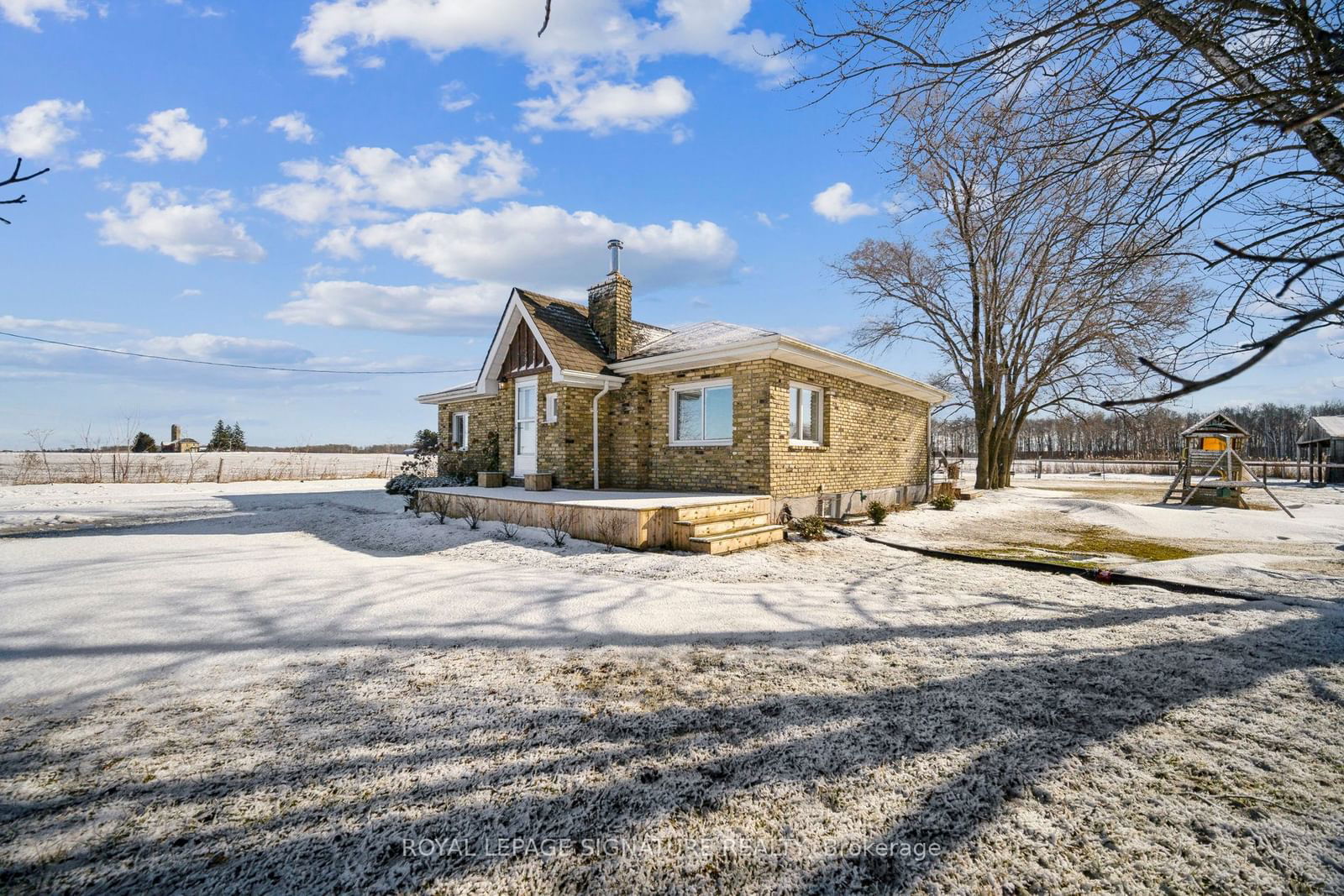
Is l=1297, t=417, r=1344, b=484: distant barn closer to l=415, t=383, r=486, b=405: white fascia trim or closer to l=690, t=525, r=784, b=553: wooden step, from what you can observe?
l=690, t=525, r=784, b=553: wooden step

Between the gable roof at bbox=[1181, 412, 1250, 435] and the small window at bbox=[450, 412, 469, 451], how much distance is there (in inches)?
847

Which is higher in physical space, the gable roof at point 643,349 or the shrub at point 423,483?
the gable roof at point 643,349

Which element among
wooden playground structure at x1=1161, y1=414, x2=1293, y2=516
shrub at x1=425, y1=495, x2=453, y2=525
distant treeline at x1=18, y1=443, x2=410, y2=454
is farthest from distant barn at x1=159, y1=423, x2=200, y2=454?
wooden playground structure at x1=1161, y1=414, x2=1293, y2=516

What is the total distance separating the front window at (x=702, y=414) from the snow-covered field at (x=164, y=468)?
23.3 m

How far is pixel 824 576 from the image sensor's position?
6191mm

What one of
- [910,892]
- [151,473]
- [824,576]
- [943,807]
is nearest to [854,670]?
[943,807]

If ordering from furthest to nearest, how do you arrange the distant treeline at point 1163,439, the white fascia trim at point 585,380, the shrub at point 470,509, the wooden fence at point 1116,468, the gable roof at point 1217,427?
the distant treeline at point 1163,439 → the wooden fence at point 1116,468 → the gable roof at point 1217,427 → the white fascia trim at point 585,380 → the shrub at point 470,509

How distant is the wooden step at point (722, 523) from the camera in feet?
24.5

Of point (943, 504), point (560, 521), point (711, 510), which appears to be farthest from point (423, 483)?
point (943, 504)

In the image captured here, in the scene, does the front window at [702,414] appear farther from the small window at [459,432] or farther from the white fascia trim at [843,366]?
the small window at [459,432]

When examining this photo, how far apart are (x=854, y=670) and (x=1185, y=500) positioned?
16682 mm

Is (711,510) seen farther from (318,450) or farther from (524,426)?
(318,450)

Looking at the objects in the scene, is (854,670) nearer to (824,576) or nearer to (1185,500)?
(824,576)

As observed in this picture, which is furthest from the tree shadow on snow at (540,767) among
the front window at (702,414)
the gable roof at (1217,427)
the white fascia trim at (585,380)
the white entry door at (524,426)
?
the gable roof at (1217,427)
